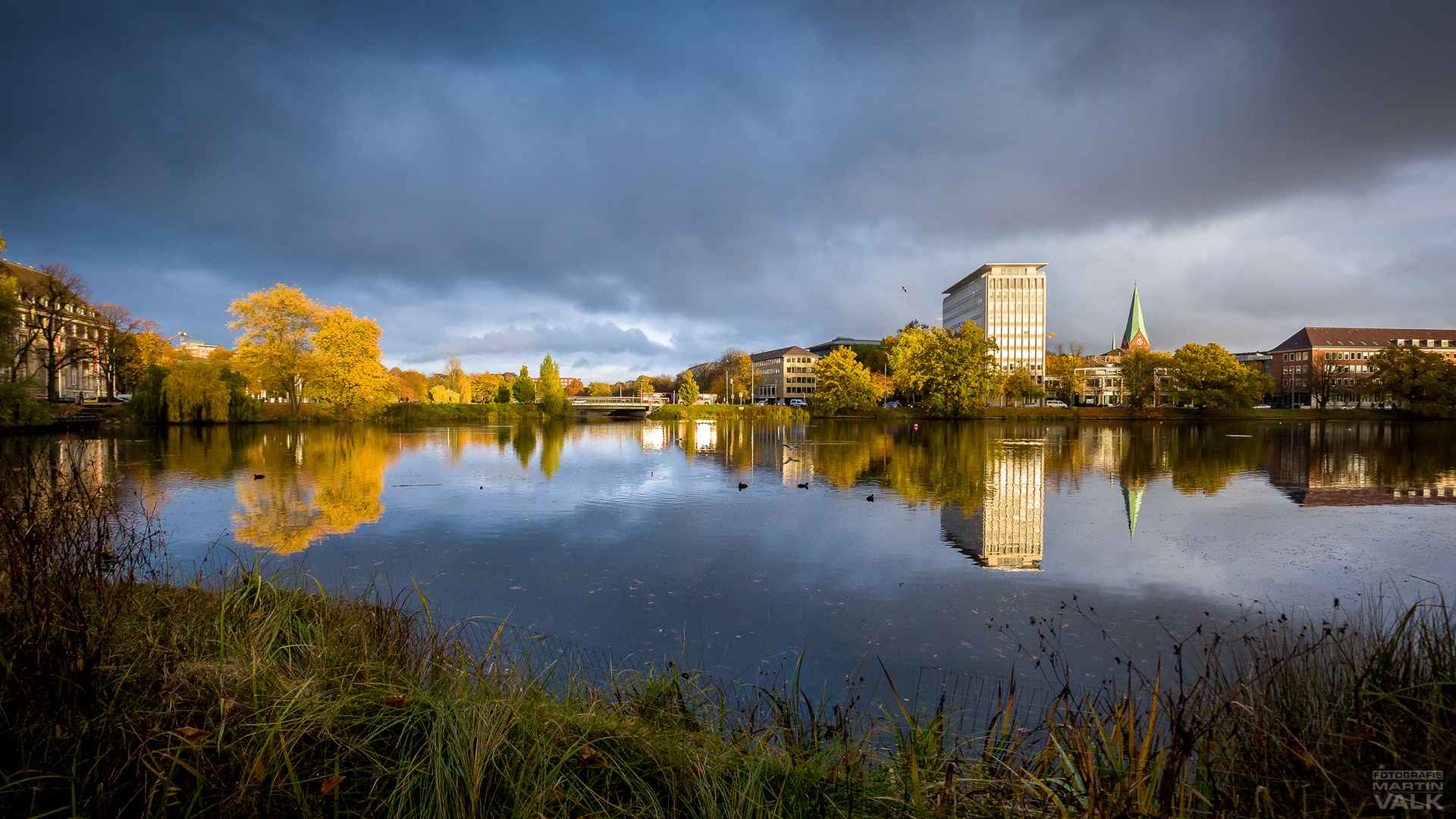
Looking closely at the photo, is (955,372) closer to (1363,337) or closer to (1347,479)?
(1347,479)

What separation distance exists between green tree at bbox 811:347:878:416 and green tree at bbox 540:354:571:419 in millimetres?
31651

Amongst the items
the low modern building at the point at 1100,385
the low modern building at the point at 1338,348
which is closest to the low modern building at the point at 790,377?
the low modern building at the point at 1100,385

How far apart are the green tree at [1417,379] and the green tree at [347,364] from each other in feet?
315

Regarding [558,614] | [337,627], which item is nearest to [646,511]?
[558,614]

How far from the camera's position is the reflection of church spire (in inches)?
535

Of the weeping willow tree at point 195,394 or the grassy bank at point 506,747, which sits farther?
the weeping willow tree at point 195,394

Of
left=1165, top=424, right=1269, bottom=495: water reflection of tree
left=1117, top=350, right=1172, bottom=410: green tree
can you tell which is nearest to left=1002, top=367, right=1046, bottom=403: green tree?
left=1117, top=350, right=1172, bottom=410: green tree

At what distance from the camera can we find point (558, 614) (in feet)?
26.1

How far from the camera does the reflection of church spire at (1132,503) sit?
1359 centimetres

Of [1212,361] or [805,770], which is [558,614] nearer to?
[805,770]

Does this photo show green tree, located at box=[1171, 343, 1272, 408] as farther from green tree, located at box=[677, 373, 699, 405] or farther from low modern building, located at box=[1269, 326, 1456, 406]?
green tree, located at box=[677, 373, 699, 405]

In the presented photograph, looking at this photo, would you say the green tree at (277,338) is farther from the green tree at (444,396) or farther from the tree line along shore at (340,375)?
the green tree at (444,396)

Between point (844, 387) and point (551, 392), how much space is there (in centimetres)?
3526

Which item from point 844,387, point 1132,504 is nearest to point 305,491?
point 1132,504
